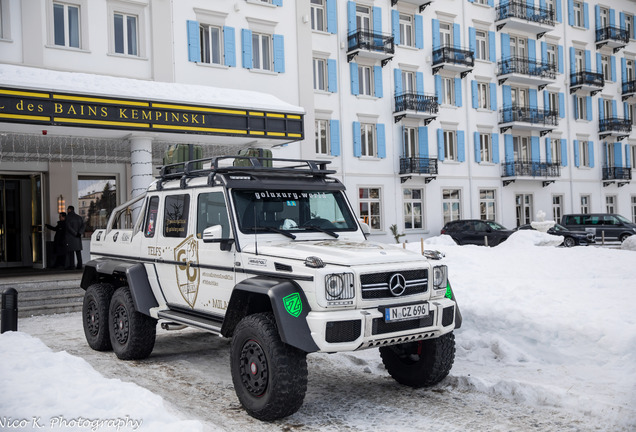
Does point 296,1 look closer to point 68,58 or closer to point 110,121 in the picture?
point 68,58

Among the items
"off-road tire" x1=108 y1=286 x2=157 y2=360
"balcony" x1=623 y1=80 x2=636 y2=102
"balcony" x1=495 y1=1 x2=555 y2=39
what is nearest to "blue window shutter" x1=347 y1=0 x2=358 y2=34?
"balcony" x1=495 y1=1 x2=555 y2=39

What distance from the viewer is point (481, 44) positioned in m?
34.2

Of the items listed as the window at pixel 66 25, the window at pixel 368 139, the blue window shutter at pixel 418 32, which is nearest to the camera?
the window at pixel 66 25

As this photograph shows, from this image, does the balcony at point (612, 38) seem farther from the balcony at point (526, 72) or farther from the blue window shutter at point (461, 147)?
the blue window shutter at point (461, 147)

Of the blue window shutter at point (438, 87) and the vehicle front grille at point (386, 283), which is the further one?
the blue window shutter at point (438, 87)

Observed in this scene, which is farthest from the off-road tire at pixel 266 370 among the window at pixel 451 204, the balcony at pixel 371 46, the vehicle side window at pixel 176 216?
the window at pixel 451 204

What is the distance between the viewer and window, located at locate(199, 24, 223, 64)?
2156cm

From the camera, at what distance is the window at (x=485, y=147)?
33.8 metres

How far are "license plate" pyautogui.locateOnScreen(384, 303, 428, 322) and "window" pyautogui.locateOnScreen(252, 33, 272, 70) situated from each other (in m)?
18.3

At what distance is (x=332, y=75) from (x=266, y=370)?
78.8 ft

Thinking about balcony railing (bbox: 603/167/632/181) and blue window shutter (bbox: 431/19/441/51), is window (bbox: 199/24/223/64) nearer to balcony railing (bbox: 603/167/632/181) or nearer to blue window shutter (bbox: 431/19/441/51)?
blue window shutter (bbox: 431/19/441/51)

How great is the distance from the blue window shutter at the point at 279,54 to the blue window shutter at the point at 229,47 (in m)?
1.60

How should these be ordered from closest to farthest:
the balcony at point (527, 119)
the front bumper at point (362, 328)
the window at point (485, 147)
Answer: the front bumper at point (362, 328) < the window at point (485, 147) < the balcony at point (527, 119)

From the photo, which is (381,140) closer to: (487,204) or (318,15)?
(318,15)
